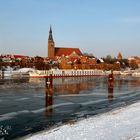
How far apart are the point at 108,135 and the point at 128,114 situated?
19.5 feet

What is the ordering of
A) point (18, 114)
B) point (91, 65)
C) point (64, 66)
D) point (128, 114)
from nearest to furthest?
1. point (128, 114)
2. point (18, 114)
3. point (64, 66)
4. point (91, 65)

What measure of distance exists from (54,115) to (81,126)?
20.3 feet

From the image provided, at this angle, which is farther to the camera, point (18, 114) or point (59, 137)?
point (18, 114)

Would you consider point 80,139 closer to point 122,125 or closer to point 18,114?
point 122,125

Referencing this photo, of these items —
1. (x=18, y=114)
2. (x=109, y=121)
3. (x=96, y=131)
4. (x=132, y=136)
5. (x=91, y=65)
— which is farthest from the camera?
(x=91, y=65)

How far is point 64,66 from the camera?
554 ft

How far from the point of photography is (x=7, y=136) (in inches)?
586

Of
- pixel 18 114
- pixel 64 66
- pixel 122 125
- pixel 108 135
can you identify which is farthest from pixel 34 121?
pixel 64 66

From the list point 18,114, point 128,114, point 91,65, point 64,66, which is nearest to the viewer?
point 128,114

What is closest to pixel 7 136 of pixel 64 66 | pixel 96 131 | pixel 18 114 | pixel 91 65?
pixel 96 131

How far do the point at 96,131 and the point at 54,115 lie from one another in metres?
7.76

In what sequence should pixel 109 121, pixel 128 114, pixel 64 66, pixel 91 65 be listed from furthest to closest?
pixel 91 65
pixel 64 66
pixel 128 114
pixel 109 121

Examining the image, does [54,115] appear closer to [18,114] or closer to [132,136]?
[18,114]

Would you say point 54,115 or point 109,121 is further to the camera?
point 54,115
